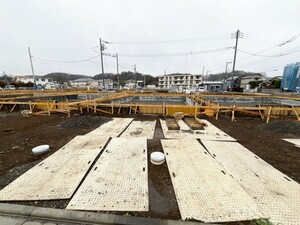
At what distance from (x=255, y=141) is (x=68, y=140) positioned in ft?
24.4

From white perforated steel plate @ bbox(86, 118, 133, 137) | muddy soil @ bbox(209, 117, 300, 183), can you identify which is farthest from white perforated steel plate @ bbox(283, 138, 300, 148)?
white perforated steel plate @ bbox(86, 118, 133, 137)

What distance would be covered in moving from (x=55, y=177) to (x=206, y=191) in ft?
11.1

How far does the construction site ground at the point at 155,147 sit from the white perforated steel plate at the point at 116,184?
172 millimetres

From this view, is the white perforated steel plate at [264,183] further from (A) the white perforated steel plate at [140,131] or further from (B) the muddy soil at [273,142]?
(A) the white perforated steel plate at [140,131]

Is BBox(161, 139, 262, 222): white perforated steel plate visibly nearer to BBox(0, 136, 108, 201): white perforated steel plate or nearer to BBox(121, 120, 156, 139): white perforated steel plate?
BBox(121, 120, 156, 139): white perforated steel plate

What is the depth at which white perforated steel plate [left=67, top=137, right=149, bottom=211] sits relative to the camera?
246 cm

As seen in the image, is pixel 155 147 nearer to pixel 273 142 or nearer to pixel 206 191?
pixel 206 191

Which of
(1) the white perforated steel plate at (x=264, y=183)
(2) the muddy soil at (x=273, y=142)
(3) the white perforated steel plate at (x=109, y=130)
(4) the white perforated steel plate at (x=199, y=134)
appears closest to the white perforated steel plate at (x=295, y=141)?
(2) the muddy soil at (x=273, y=142)

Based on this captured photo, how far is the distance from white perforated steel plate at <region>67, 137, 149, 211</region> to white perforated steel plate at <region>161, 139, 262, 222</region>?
0.75 m

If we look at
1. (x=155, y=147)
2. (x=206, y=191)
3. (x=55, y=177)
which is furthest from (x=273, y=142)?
(x=55, y=177)

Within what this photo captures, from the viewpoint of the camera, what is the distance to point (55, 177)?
321 cm

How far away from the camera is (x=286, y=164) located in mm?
3920

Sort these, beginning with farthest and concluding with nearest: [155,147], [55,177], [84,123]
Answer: [84,123], [155,147], [55,177]

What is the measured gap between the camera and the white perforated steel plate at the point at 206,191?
2.31 metres
